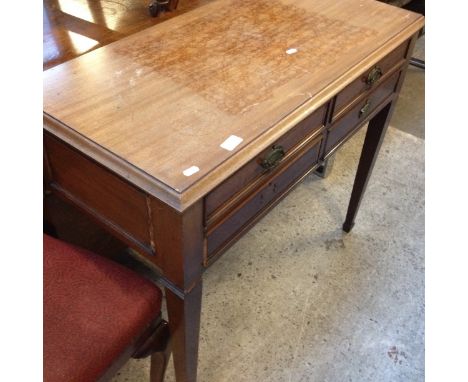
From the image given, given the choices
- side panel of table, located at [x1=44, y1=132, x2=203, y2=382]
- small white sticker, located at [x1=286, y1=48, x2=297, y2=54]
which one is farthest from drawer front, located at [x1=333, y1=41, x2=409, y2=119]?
side panel of table, located at [x1=44, y1=132, x2=203, y2=382]

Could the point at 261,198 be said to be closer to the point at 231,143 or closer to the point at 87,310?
the point at 231,143

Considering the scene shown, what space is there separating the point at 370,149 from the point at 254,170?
0.66m

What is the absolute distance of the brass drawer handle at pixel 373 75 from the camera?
0.88 metres

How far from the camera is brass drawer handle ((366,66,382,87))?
2.87ft

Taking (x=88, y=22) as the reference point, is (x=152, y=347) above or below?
below

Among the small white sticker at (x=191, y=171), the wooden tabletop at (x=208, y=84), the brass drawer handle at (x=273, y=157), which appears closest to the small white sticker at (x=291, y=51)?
the wooden tabletop at (x=208, y=84)

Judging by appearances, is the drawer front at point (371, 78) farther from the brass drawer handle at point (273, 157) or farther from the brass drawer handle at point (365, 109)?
the brass drawer handle at point (273, 157)

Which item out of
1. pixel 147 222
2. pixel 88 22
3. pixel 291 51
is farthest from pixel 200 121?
pixel 88 22

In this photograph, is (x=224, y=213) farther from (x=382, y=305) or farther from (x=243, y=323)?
(x=382, y=305)

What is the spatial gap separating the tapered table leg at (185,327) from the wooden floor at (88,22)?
590 millimetres

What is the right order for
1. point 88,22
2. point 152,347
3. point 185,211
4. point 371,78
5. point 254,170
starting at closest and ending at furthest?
point 185,211, point 254,170, point 152,347, point 371,78, point 88,22

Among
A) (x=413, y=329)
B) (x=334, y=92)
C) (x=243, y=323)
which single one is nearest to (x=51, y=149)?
(x=334, y=92)

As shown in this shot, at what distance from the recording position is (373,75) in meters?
0.88
